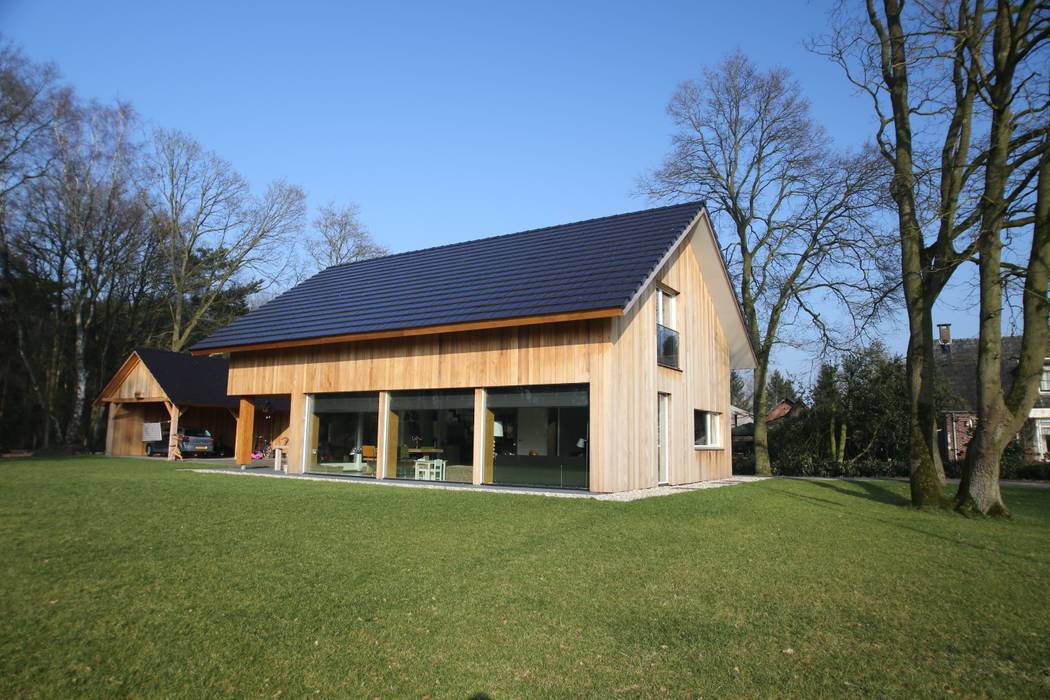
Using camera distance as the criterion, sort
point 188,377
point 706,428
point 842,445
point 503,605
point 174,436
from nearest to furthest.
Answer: point 503,605, point 706,428, point 842,445, point 174,436, point 188,377

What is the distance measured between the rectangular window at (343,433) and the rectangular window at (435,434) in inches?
33.8

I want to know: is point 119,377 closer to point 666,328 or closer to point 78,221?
point 78,221

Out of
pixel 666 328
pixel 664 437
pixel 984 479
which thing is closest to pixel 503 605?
pixel 984 479

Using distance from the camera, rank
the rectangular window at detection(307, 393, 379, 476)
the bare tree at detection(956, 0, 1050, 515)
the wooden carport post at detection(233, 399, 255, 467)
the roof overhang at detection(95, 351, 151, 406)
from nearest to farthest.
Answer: the bare tree at detection(956, 0, 1050, 515) → the rectangular window at detection(307, 393, 379, 476) → the wooden carport post at detection(233, 399, 255, 467) → the roof overhang at detection(95, 351, 151, 406)

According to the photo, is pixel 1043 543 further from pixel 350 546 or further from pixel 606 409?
pixel 350 546

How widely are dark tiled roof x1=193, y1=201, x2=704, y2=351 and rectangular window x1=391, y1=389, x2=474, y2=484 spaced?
1.78 meters

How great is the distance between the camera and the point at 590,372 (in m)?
13.0

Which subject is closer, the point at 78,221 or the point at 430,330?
the point at 430,330

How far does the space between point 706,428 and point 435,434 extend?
8.01 meters

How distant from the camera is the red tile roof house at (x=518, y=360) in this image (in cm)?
1331

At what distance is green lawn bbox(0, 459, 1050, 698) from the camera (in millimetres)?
3699

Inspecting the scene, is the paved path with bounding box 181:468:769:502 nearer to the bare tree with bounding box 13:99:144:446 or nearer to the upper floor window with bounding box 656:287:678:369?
the upper floor window with bounding box 656:287:678:369

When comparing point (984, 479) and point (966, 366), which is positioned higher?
point (966, 366)

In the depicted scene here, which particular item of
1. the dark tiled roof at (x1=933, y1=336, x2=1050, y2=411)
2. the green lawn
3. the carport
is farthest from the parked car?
the dark tiled roof at (x1=933, y1=336, x2=1050, y2=411)
